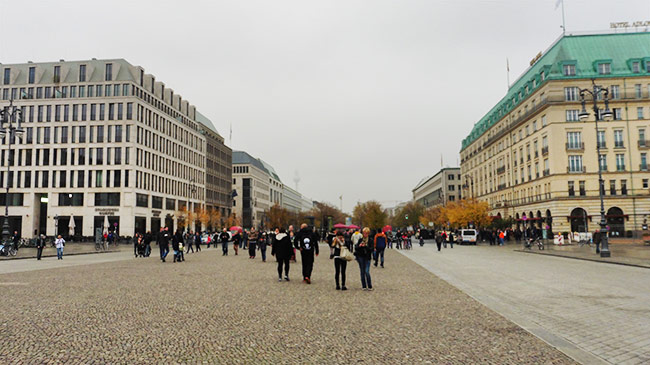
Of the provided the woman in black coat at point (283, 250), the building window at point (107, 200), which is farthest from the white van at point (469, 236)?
the woman in black coat at point (283, 250)

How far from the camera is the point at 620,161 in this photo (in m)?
61.8

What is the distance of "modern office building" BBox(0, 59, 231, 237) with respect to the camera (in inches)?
2675

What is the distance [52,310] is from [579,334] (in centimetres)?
948

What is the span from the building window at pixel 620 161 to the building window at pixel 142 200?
2518 inches

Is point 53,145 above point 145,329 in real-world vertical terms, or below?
above

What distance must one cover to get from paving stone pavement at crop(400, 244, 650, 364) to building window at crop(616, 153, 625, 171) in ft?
164

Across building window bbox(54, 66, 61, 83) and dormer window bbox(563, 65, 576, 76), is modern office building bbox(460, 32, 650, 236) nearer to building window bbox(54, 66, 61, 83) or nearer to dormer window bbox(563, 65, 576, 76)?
dormer window bbox(563, 65, 576, 76)

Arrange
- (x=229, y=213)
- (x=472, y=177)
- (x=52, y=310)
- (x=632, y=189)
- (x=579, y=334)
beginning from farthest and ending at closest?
(x=229, y=213) < (x=472, y=177) < (x=632, y=189) < (x=52, y=310) < (x=579, y=334)

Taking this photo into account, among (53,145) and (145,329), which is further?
(53,145)

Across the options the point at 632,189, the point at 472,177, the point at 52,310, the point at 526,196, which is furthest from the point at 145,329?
the point at 472,177

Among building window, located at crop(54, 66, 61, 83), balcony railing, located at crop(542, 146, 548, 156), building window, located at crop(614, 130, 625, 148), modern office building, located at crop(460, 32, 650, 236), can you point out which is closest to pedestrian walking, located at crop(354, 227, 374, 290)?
modern office building, located at crop(460, 32, 650, 236)

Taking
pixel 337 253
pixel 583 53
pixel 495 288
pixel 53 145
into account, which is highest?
pixel 583 53

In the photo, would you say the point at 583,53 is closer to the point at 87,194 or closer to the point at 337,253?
the point at 337,253

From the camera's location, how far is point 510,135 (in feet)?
257
